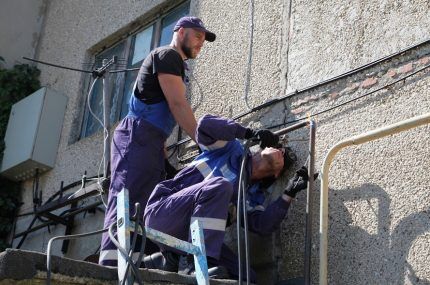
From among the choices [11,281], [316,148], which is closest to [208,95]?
[316,148]

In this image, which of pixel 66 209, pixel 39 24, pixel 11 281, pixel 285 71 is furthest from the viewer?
pixel 39 24

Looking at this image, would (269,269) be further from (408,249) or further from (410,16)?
→ (410,16)

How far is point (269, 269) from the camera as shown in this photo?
507cm

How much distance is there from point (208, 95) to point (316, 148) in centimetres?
147

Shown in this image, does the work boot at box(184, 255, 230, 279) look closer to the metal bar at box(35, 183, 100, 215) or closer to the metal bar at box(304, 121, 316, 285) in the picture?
the metal bar at box(304, 121, 316, 285)

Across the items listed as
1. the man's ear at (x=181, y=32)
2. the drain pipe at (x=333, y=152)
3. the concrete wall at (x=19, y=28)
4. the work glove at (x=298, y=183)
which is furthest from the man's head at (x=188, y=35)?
the concrete wall at (x=19, y=28)

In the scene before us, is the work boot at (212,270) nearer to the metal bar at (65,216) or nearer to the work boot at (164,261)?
the work boot at (164,261)

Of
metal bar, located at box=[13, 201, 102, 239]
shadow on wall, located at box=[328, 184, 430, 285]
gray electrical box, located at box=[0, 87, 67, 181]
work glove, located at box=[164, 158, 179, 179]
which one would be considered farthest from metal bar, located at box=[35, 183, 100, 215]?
shadow on wall, located at box=[328, 184, 430, 285]

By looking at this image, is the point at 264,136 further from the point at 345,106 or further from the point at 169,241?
the point at 169,241

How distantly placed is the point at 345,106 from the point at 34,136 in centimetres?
388

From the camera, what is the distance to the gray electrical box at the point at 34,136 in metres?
8.13

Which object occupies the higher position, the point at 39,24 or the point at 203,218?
the point at 39,24

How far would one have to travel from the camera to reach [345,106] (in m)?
5.27

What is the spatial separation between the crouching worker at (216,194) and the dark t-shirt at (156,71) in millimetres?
532
